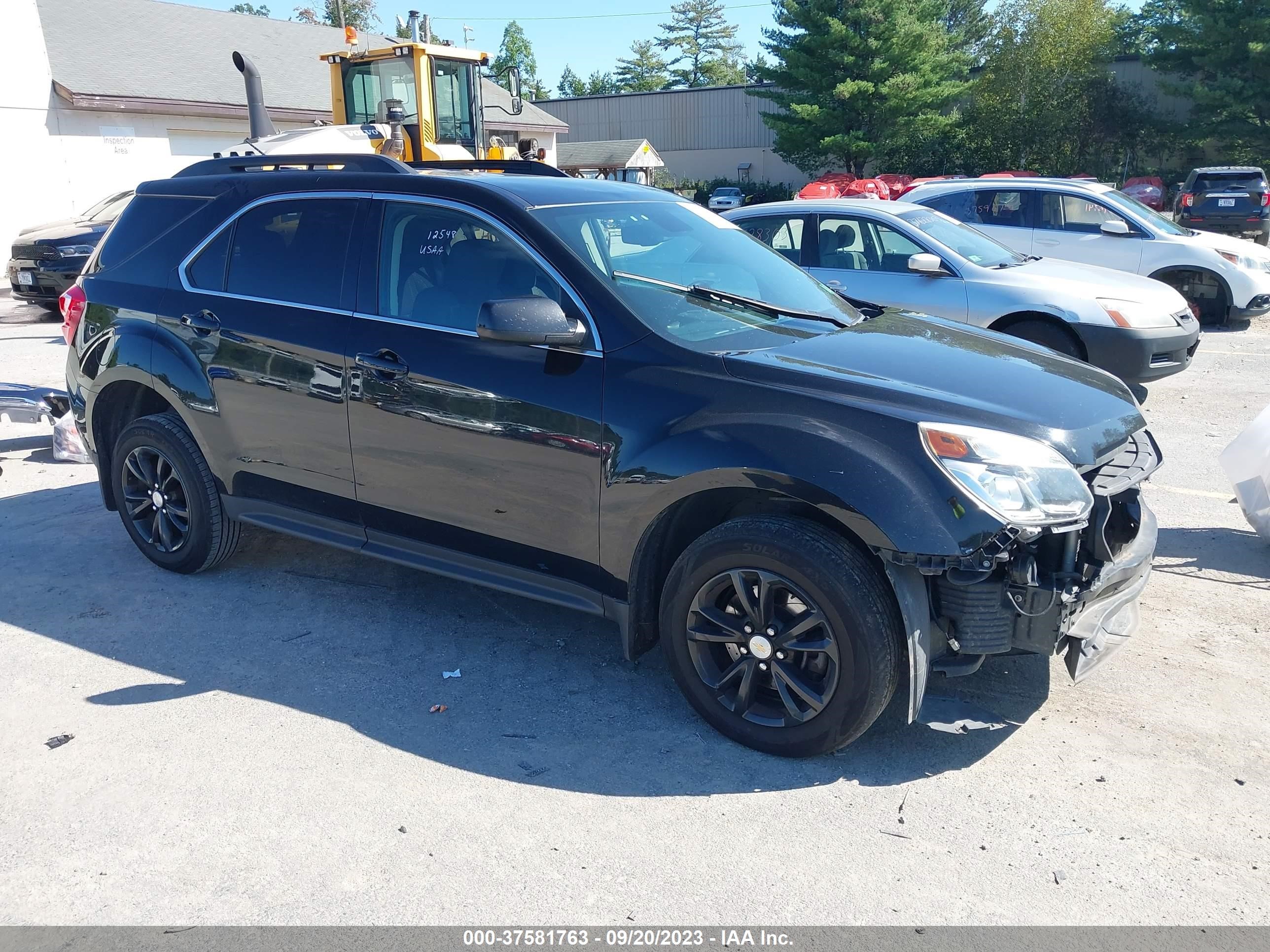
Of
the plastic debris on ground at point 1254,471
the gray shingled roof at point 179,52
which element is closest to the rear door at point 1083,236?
the plastic debris on ground at point 1254,471

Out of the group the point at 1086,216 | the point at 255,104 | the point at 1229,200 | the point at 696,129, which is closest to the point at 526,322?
the point at 1086,216

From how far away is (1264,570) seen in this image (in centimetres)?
513

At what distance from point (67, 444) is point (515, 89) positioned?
27.4 ft

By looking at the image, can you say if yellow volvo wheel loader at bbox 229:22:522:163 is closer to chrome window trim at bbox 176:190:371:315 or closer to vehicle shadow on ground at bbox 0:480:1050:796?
chrome window trim at bbox 176:190:371:315

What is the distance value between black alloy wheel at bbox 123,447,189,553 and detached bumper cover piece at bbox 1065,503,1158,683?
4037 mm

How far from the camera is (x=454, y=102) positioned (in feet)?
50.3

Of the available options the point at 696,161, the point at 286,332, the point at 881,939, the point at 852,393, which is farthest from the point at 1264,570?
the point at 696,161

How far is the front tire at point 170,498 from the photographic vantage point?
16.3 feet

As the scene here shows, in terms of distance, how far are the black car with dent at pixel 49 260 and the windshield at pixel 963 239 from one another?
10730mm

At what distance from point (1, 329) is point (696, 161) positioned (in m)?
45.0

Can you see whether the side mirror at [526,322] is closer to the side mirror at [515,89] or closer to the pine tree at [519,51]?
the side mirror at [515,89]

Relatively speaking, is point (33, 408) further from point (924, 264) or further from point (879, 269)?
point (924, 264)

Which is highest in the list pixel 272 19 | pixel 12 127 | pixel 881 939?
pixel 272 19

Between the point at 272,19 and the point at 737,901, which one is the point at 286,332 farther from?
the point at 272,19
